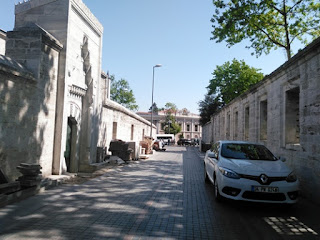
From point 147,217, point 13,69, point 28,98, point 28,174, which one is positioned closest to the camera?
point 147,217

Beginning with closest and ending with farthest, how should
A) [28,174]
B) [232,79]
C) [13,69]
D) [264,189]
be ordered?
[264,189] → [28,174] → [13,69] → [232,79]

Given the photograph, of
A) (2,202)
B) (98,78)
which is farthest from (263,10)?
(2,202)

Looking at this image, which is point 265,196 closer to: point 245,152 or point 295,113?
point 245,152

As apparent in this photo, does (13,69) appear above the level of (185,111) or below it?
below

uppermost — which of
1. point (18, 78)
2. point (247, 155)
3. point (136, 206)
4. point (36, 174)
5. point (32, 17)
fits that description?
point (32, 17)

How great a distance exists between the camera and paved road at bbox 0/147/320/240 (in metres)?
4.28

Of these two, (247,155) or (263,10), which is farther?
(263,10)

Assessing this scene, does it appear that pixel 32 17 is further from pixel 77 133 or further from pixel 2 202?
pixel 2 202

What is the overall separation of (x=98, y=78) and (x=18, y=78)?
19.0 feet

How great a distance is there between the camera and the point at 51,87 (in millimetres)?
8945

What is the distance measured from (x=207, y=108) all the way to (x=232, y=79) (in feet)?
56.1

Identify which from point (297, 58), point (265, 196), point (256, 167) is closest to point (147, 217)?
point (265, 196)

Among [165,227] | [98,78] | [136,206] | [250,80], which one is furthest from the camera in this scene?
[250,80]

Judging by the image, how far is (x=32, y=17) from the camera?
32.3 ft
